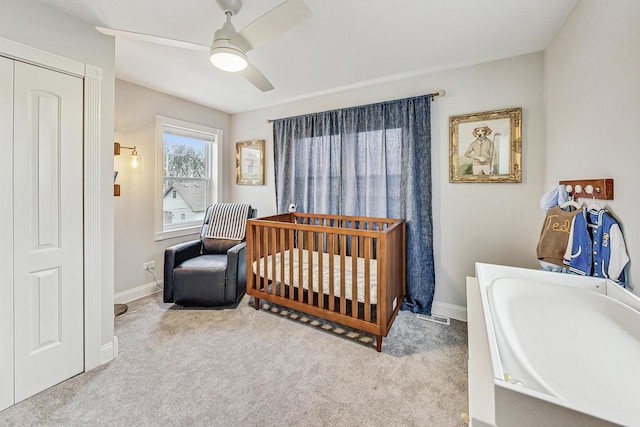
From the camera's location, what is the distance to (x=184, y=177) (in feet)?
11.3

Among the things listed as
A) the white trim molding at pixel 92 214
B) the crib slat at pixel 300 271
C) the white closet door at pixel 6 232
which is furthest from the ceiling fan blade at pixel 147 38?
the crib slat at pixel 300 271

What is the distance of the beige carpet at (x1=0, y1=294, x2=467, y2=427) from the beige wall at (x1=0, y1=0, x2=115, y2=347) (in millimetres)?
388

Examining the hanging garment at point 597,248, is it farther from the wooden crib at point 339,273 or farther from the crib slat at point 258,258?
the crib slat at point 258,258

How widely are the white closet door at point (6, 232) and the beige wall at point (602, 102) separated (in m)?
3.03

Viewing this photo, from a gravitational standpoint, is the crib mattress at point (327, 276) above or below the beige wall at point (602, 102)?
below

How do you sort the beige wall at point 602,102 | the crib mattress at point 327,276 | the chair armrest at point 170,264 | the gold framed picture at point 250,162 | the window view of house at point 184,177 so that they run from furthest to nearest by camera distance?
1. the gold framed picture at point 250,162
2. the window view of house at point 184,177
3. the chair armrest at point 170,264
4. the crib mattress at point 327,276
5. the beige wall at point 602,102

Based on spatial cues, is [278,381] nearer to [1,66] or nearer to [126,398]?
[126,398]

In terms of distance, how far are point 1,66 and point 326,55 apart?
79.4 inches

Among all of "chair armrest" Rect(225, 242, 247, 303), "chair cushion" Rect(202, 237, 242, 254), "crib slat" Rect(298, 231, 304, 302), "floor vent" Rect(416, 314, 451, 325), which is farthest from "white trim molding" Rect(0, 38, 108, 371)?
"floor vent" Rect(416, 314, 451, 325)

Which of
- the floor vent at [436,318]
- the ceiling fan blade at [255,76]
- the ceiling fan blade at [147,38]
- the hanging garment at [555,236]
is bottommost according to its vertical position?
the floor vent at [436,318]

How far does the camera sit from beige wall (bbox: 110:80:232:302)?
271 cm

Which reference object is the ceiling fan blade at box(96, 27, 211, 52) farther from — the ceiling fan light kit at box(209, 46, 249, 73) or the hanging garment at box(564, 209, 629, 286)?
the hanging garment at box(564, 209, 629, 286)

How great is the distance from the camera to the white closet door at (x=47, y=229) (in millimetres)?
1464

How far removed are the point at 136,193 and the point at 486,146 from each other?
3620mm
